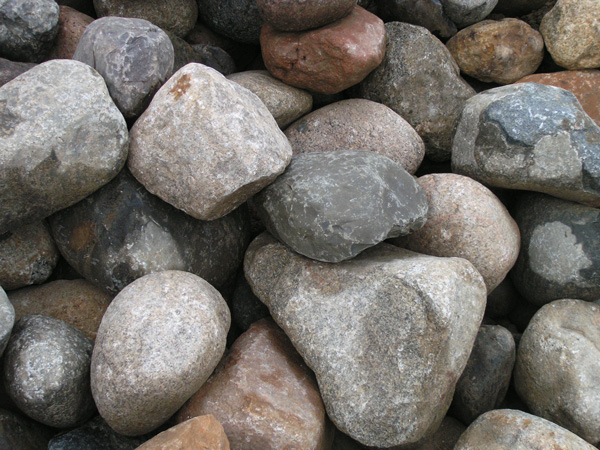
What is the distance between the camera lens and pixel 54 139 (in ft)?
7.52

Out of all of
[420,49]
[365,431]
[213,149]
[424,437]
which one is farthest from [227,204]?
[420,49]

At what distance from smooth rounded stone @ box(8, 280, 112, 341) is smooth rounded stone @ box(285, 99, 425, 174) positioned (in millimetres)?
1321

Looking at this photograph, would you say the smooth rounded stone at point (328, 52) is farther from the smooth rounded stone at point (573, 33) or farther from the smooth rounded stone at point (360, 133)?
the smooth rounded stone at point (573, 33)

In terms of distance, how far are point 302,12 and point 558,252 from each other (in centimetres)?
172

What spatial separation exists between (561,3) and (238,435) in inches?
116

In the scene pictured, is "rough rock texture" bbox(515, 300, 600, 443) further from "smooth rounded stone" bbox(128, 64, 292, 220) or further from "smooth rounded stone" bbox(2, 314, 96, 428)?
"smooth rounded stone" bbox(2, 314, 96, 428)

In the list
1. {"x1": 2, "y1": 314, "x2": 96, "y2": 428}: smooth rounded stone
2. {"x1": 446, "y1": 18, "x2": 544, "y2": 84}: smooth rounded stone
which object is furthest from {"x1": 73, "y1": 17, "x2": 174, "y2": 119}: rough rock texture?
{"x1": 446, "y1": 18, "x2": 544, "y2": 84}: smooth rounded stone

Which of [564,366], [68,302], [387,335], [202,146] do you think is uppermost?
[202,146]

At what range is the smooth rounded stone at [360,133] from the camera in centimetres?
309

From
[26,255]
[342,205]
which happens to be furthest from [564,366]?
[26,255]

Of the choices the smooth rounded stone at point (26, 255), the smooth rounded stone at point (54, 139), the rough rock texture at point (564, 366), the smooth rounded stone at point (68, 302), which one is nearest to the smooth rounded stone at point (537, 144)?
the rough rock texture at point (564, 366)

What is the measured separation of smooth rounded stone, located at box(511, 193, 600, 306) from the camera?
2736 mm

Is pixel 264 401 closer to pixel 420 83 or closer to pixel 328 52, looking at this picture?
pixel 328 52

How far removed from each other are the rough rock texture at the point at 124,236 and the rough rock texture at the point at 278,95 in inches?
31.4
